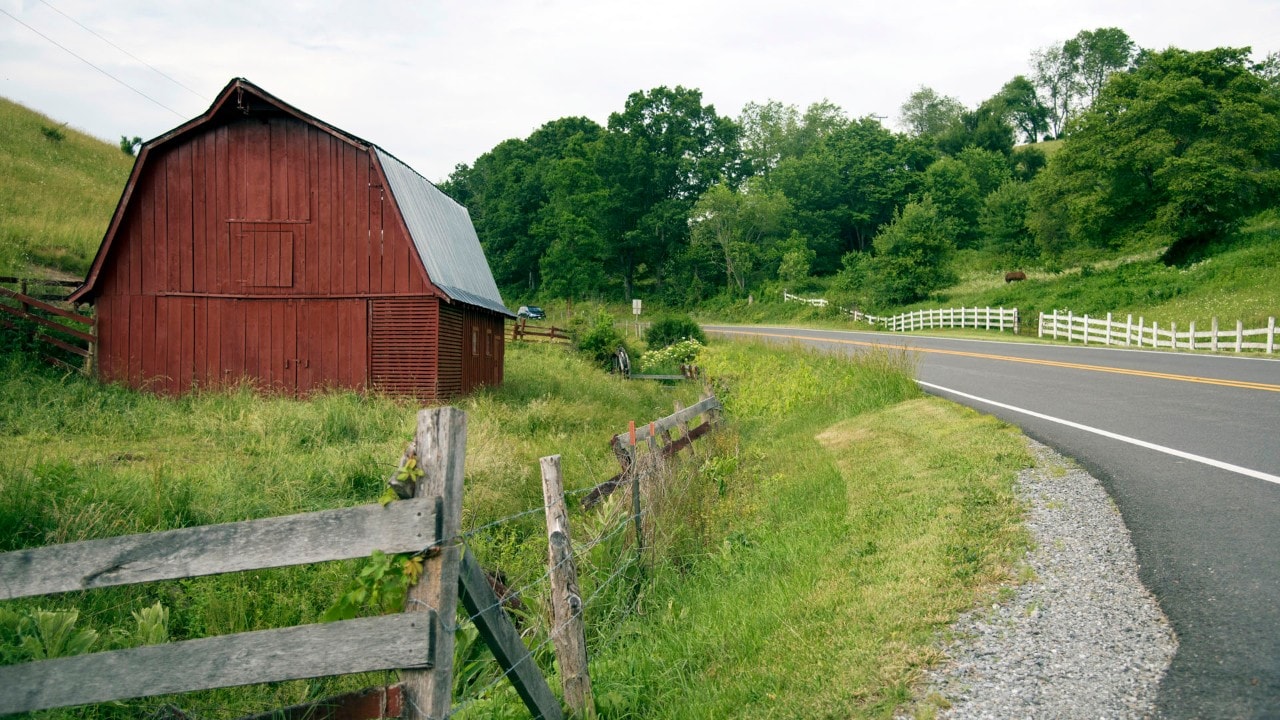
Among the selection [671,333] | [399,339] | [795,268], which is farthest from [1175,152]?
[399,339]

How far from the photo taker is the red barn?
61.3 feet

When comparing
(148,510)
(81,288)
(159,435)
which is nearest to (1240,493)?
(148,510)

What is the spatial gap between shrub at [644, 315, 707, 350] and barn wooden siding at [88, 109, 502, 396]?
16.8 metres

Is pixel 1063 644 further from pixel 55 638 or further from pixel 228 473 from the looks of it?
pixel 228 473

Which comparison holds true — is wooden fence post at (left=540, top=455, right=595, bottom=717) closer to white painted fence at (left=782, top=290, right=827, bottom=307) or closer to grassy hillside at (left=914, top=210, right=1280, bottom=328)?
grassy hillside at (left=914, top=210, right=1280, bottom=328)

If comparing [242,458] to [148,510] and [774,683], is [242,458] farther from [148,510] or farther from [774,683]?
[774,683]

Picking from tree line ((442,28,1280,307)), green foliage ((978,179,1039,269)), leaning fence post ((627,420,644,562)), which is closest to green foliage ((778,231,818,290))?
tree line ((442,28,1280,307))

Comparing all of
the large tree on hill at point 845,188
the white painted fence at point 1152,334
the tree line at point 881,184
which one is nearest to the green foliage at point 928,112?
the tree line at point 881,184

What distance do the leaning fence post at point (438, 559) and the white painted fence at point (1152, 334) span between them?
22807 millimetres

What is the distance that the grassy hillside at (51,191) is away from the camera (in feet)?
84.2

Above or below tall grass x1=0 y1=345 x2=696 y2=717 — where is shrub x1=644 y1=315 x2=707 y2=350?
above

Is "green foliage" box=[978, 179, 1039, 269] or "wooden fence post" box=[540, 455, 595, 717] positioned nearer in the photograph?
"wooden fence post" box=[540, 455, 595, 717]

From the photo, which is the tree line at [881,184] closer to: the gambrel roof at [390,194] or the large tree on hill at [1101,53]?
the large tree on hill at [1101,53]

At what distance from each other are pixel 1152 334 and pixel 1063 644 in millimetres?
26521
